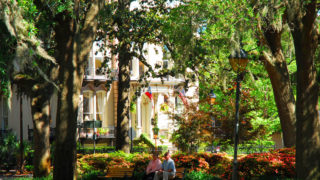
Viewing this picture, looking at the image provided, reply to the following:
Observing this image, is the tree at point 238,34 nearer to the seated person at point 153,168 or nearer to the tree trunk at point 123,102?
the tree trunk at point 123,102

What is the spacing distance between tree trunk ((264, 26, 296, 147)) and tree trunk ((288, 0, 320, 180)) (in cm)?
452

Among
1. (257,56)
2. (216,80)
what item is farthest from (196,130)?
(257,56)

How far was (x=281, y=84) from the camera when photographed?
19.0 meters

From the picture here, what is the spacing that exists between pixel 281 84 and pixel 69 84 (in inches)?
332

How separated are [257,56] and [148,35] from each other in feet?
19.5

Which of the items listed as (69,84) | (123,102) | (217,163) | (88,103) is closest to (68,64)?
(69,84)

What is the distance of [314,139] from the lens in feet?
45.9

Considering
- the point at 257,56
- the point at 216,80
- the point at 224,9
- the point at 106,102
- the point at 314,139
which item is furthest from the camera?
the point at 106,102

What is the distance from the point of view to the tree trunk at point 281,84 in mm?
18859

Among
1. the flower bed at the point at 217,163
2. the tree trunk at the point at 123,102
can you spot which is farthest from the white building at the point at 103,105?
the flower bed at the point at 217,163

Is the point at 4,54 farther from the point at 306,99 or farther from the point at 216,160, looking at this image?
the point at 216,160

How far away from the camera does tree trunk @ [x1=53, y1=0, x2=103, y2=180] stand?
14.3m

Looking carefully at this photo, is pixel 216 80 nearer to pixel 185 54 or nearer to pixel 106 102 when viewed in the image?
pixel 185 54

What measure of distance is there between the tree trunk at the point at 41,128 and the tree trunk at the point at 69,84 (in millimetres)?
5345
